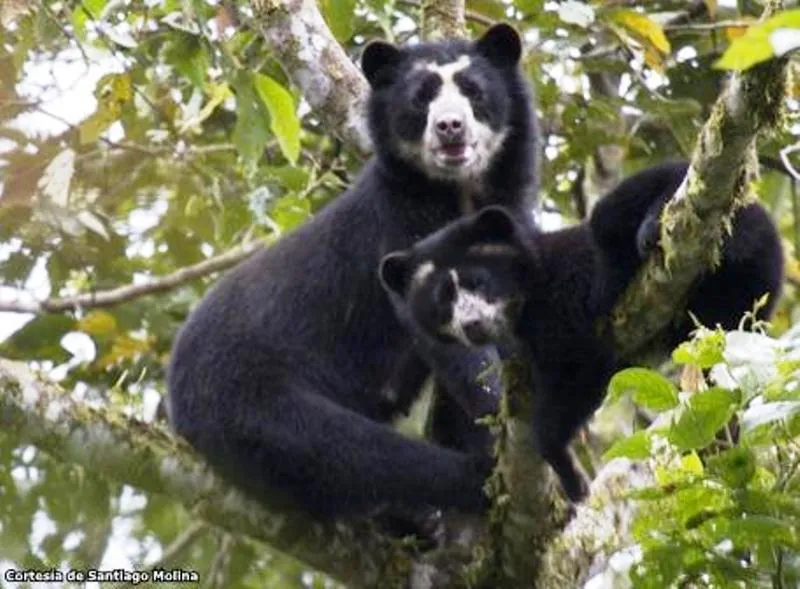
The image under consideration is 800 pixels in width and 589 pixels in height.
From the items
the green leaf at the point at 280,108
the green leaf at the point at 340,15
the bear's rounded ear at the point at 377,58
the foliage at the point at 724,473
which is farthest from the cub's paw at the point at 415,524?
the foliage at the point at 724,473

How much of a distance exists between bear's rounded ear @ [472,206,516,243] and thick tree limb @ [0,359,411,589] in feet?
4.40

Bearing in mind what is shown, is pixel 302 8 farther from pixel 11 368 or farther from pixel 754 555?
pixel 754 555

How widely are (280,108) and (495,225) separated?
55.6 inches

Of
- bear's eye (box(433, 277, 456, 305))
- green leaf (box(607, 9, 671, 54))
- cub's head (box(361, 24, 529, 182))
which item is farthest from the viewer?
green leaf (box(607, 9, 671, 54))

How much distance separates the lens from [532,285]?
5.60 meters

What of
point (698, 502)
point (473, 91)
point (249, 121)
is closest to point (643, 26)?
point (473, 91)

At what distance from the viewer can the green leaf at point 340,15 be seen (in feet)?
22.8

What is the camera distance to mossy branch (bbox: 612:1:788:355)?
3.83 metres

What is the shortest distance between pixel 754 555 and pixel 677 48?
5363mm

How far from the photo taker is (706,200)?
4168 mm

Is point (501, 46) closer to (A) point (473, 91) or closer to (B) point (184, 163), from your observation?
(A) point (473, 91)

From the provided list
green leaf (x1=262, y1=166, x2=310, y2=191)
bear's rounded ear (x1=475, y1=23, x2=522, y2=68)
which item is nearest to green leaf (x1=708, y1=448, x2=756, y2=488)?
bear's rounded ear (x1=475, y1=23, x2=522, y2=68)

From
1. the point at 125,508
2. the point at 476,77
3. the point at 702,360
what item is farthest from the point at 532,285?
the point at 125,508

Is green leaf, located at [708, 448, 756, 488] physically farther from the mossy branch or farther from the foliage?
the mossy branch
